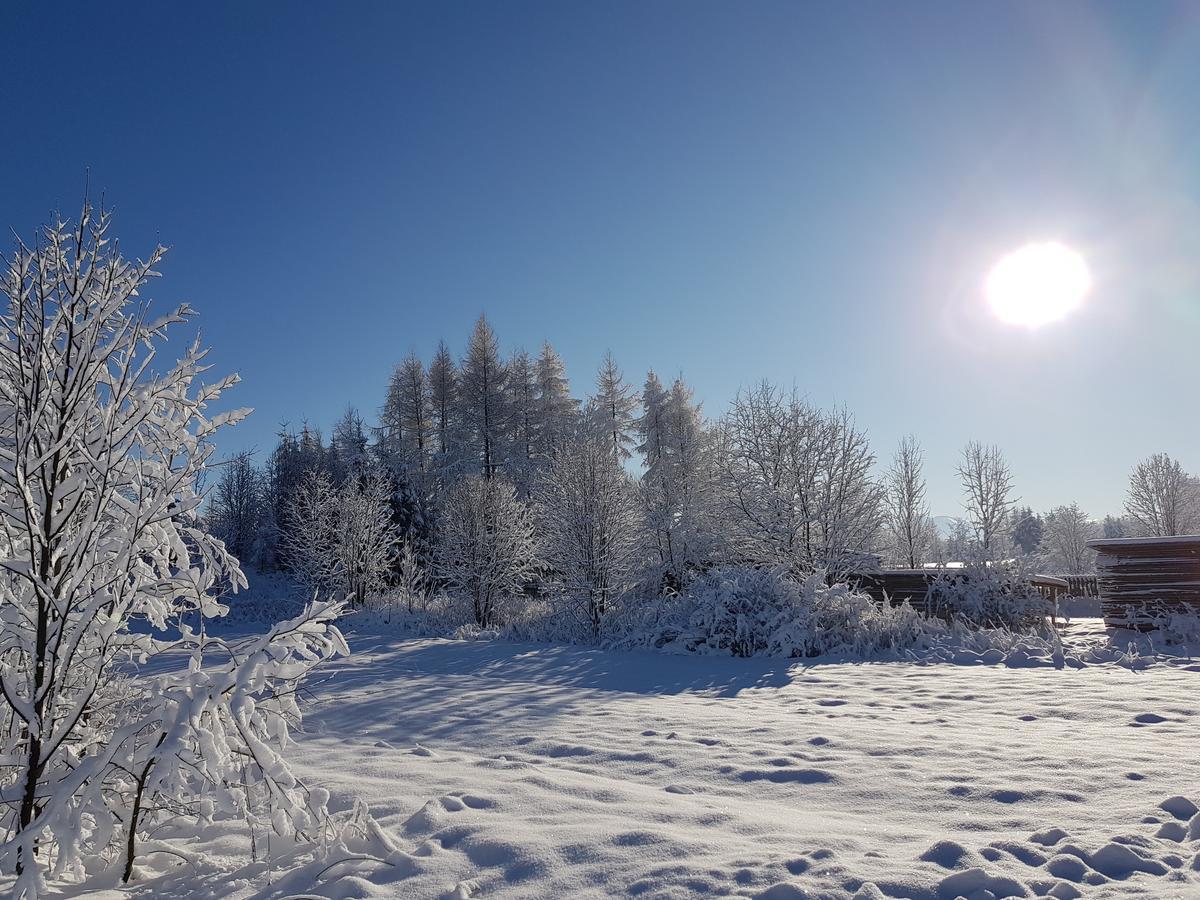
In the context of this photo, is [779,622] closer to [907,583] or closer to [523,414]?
[907,583]

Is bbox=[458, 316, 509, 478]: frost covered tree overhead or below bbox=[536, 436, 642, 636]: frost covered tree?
overhead

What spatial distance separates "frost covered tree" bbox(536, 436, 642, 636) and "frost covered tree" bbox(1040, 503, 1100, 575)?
35845 millimetres

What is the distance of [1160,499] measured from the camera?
31.2m

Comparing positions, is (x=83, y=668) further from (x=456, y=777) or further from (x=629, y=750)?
(x=629, y=750)

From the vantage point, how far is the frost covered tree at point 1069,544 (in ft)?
139

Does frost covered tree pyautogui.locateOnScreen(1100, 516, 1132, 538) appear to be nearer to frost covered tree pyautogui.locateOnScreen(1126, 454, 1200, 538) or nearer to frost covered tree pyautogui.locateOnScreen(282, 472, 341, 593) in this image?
frost covered tree pyautogui.locateOnScreen(1126, 454, 1200, 538)

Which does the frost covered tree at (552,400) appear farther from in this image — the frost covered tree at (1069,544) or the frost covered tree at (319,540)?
the frost covered tree at (1069,544)

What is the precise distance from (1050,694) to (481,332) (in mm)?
30132

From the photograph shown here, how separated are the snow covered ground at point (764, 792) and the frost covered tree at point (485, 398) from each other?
80.6 ft

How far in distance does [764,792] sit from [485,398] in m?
29.2

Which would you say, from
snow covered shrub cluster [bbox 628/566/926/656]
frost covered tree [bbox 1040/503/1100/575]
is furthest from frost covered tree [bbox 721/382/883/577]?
frost covered tree [bbox 1040/503/1100/575]

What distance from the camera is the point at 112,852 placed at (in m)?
3.16

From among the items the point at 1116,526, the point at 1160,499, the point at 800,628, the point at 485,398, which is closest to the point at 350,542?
the point at 485,398

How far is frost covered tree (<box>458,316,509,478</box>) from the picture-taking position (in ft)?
104
